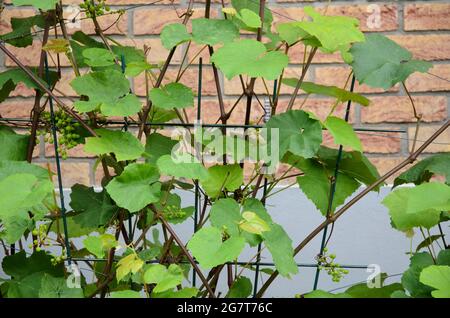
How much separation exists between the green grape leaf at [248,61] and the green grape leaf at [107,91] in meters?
0.15

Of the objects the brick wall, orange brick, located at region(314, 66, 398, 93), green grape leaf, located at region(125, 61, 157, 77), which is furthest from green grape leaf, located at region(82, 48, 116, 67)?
orange brick, located at region(314, 66, 398, 93)

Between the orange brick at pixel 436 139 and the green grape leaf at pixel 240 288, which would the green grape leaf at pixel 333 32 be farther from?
the orange brick at pixel 436 139

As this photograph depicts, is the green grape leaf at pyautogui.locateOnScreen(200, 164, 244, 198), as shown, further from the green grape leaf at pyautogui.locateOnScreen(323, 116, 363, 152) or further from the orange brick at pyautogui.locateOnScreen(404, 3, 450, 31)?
the orange brick at pyautogui.locateOnScreen(404, 3, 450, 31)

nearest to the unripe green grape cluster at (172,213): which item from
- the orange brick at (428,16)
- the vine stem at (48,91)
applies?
the vine stem at (48,91)

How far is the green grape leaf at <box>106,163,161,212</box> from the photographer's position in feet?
3.44

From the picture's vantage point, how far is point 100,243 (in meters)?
1.08

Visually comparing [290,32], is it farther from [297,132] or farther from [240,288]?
[240,288]

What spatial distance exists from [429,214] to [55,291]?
54 cm

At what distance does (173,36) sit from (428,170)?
44 centimetres

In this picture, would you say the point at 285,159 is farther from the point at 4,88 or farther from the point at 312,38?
the point at 4,88

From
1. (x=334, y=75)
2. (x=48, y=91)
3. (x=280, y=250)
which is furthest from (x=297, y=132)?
(x=334, y=75)

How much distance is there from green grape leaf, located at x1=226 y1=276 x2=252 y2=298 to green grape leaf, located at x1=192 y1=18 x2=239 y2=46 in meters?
0.37

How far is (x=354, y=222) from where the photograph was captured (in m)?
2.06

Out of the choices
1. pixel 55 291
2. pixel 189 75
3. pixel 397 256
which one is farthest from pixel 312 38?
pixel 397 256
